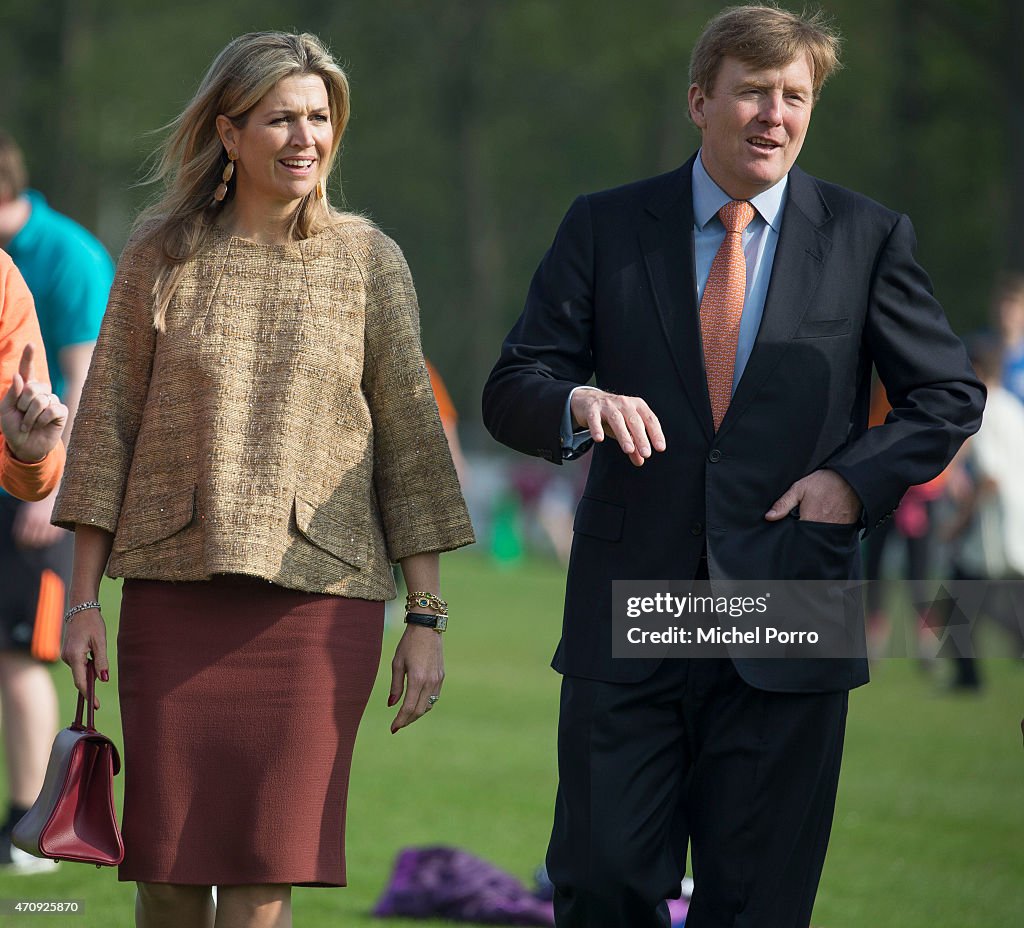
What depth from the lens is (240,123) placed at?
429 centimetres

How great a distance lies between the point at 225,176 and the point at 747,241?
47.2 inches

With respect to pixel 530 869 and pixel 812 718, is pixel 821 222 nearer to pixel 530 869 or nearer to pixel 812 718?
pixel 812 718

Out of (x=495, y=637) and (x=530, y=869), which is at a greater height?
(x=495, y=637)

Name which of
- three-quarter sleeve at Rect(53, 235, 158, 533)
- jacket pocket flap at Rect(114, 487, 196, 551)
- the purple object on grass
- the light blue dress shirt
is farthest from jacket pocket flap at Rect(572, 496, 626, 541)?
the purple object on grass

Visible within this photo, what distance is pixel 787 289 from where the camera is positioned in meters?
4.14

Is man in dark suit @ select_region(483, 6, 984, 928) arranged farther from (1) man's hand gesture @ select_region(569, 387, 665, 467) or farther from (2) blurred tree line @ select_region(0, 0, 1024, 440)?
(2) blurred tree line @ select_region(0, 0, 1024, 440)

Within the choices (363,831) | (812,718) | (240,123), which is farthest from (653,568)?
(363,831)

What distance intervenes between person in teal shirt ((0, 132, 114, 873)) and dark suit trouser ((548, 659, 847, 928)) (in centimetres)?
301

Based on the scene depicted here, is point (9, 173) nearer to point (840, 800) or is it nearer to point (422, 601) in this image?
point (422, 601)

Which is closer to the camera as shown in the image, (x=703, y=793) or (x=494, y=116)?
(x=703, y=793)

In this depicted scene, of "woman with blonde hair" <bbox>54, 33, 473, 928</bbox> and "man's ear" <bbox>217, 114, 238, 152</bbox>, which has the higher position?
"man's ear" <bbox>217, 114, 238, 152</bbox>

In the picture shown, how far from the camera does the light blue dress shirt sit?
4188mm

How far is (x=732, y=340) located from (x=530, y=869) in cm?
319

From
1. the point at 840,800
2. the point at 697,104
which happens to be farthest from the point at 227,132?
the point at 840,800
